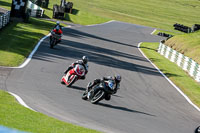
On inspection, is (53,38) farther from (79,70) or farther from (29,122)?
(29,122)

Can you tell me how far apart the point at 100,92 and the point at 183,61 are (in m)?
18.5

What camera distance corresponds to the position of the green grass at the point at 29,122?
371 inches

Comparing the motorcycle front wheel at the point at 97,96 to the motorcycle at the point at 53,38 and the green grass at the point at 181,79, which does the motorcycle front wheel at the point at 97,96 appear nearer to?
the green grass at the point at 181,79

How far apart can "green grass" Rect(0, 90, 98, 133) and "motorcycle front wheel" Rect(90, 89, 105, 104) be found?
4.01 metres

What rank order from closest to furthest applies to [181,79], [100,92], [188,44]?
[100,92] < [181,79] < [188,44]

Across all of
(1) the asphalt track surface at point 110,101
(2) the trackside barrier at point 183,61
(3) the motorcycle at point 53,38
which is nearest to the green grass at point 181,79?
(2) the trackside barrier at point 183,61

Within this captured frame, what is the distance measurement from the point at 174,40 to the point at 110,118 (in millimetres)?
33470

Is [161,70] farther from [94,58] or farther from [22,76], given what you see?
[22,76]

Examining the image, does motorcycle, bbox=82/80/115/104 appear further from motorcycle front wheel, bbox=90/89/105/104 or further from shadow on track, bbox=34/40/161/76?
shadow on track, bbox=34/40/161/76

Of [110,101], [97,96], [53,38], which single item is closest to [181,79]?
[53,38]

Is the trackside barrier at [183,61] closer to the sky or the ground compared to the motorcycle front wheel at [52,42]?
closer to the ground

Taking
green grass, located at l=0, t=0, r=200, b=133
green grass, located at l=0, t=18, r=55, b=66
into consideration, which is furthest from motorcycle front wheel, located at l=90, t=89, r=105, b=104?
green grass, located at l=0, t=18, r=55, b=66

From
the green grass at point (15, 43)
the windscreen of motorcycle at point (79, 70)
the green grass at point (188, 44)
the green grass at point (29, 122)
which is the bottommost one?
the green grass at point (188, 44)

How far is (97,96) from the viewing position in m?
15.8
